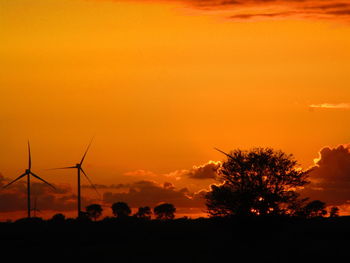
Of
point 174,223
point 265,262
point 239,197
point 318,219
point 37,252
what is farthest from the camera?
point 174,223

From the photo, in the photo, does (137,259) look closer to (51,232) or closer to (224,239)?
(224,239)

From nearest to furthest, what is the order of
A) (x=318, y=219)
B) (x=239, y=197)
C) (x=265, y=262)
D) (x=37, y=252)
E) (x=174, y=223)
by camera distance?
(x=265, y=262), (x=37, y=252), (x=239, y=197), (x=318, y=219), (x=174, y=223)

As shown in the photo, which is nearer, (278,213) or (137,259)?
(137,259)

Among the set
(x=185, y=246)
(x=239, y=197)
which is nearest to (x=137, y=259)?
(x=185, y=246)

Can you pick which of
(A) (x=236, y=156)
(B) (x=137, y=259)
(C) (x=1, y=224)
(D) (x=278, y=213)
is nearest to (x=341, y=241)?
(D) (x=278, y=213)

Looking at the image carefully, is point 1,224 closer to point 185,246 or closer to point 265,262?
point 185,246

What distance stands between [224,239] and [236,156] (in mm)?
11497

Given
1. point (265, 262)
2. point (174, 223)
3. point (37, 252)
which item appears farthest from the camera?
point (174, 223)

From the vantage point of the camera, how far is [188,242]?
423 ft

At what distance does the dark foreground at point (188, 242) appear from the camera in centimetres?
11144

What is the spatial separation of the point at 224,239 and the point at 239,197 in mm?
5834

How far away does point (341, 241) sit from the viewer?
124m

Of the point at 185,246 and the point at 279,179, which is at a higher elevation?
the point at 279,179

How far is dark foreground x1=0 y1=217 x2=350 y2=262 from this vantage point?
111 m
